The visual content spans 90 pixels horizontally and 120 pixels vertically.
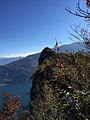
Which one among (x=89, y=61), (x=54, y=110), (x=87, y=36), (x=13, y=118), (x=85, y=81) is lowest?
(x=13, y=118)

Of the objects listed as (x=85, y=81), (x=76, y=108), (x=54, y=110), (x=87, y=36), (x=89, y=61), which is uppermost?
(x=87, y=36)

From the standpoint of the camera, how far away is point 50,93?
25.2 meters

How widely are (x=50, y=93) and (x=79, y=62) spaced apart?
17390 millimetres

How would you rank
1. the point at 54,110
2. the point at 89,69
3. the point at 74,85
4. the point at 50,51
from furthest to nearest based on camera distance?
the point at 50,51 < the point at 54,110 < the point at 74,85 < the point at 89,69

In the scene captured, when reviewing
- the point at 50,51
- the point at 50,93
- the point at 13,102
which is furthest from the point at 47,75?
the point at 50,93

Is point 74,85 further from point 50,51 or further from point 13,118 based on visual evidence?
point 50,51

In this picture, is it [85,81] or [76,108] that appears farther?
[85,81]

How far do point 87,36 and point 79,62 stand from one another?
1.24 m

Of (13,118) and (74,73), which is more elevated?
(74,73)

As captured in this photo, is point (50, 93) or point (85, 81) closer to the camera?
point (85, 81)

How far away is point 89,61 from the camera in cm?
834

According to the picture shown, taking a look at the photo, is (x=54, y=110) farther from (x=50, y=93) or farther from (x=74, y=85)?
(x=74, y=85)

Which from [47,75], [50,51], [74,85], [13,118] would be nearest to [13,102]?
[13,118]

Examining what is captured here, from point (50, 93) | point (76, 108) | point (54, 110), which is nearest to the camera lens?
point (76, 108)
